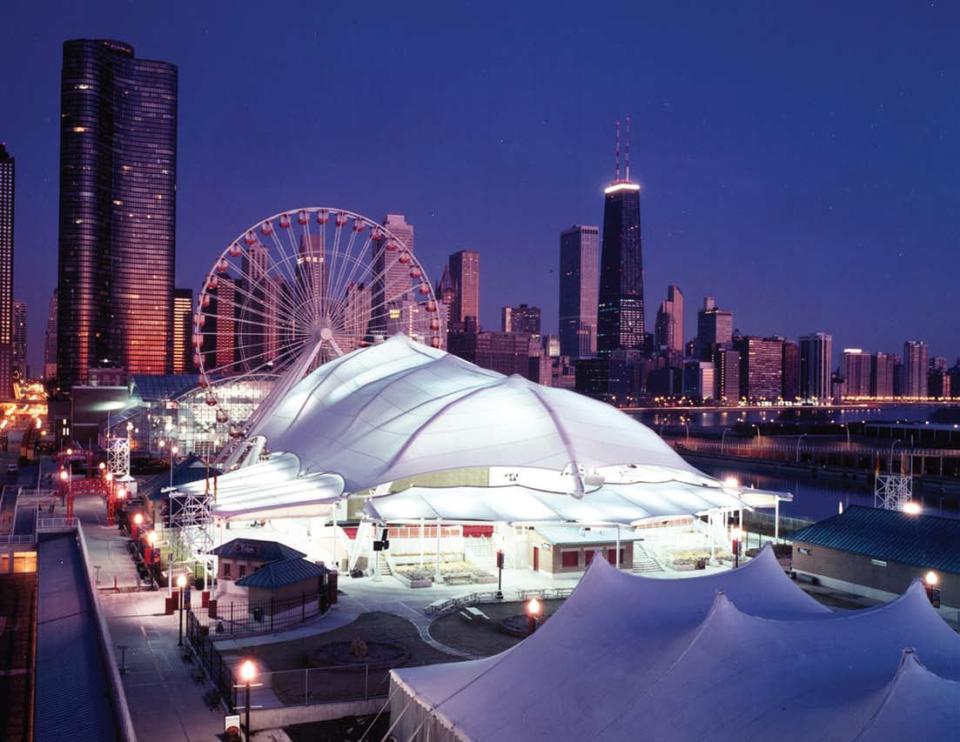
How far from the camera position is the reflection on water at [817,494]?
83250 millimetres

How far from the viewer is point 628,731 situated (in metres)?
13.5

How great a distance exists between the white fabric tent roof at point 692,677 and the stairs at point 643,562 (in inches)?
755

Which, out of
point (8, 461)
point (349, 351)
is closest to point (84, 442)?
point (8, 461)

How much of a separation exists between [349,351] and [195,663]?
35.7 meters

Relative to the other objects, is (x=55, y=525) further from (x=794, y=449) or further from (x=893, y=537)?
(x=794, y=449)

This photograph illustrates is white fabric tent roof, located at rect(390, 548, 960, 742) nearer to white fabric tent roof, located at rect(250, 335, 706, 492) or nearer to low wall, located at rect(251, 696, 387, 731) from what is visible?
low wall, located at rect(251, 696, 387, 731)

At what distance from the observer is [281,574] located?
29.6 meters

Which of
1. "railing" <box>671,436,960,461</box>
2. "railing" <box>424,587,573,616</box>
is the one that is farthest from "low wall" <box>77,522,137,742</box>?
"railing" <box>671,436,960,461</box>

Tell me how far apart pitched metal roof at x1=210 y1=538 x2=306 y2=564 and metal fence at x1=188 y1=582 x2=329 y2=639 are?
1.90 metres

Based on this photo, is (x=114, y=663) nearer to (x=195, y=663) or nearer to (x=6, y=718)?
(x=195, y=663)

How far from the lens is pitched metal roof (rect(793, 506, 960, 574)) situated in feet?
107

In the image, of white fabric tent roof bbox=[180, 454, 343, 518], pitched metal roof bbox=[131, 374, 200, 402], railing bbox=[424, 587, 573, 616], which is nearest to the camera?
railing bbox=[424, 587, 573, 616]

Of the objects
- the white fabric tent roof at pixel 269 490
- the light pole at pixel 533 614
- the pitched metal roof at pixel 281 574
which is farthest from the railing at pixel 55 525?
the light pole at pixel 533 614

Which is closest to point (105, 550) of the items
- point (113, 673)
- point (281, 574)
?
point (281, 574)
